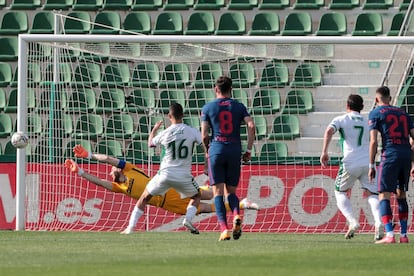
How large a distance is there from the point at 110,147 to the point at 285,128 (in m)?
2.80

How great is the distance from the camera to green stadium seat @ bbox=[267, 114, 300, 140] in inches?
685

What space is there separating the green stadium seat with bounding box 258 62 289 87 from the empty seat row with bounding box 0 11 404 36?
182 centimetres

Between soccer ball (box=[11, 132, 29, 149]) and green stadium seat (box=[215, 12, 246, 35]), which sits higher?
green stadium seat (box=[215, 12, 246, 35])

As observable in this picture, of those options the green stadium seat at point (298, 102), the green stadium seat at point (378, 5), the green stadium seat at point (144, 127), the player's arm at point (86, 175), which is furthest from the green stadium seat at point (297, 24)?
the player's arm at point (86, 175)

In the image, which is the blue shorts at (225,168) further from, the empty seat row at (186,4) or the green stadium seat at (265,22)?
the empty seat row at (186,4)

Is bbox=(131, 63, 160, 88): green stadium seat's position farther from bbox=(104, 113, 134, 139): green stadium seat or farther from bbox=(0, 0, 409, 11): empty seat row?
bbox=(0, 0, 409, 11): empty seat row

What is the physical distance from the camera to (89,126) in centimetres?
1723

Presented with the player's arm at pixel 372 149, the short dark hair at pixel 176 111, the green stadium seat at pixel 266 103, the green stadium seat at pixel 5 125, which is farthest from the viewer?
the green stadium seat at pixel 5 125

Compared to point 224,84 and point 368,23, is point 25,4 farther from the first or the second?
point 224,84

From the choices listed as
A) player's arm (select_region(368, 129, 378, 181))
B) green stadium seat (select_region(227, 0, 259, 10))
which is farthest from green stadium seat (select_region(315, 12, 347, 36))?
player's arm (select_region(368, 129, 378, 181))

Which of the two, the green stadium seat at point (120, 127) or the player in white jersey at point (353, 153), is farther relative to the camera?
the green stadium seat at point (120, 127)

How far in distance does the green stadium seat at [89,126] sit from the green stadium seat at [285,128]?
8.58ft

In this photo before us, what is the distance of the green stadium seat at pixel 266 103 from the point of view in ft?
57.0

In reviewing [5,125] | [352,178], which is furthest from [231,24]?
[352,178]
